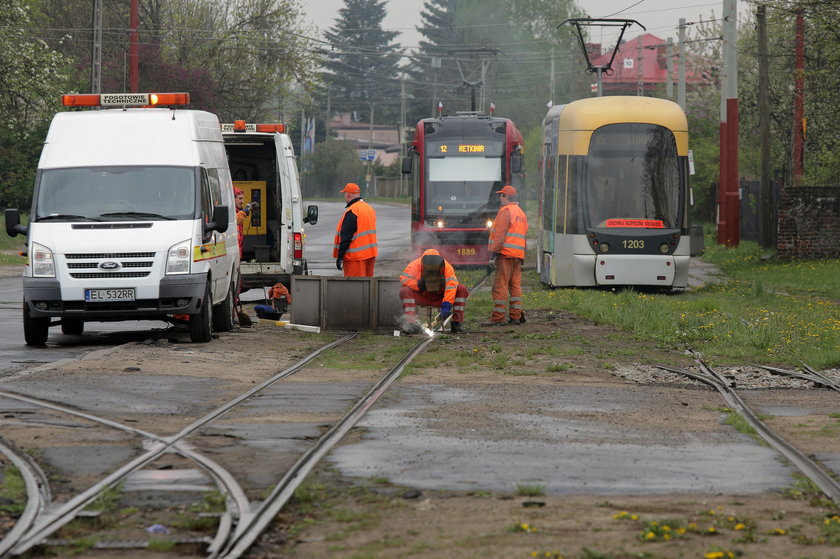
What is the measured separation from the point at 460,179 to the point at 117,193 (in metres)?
16.2

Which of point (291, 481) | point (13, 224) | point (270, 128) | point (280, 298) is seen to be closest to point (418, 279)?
point (280, 298)

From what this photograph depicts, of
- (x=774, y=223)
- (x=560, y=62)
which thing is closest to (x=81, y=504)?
(x=774, y=223)

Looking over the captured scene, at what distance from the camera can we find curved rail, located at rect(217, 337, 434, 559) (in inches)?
245

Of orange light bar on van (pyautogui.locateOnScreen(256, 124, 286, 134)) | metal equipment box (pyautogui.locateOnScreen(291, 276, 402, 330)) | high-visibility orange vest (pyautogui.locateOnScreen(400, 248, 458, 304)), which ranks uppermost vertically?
orange light bar on van (pyautogui.locateOnScreen(256, 124, 286, 134))

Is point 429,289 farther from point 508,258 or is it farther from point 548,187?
point 548,187

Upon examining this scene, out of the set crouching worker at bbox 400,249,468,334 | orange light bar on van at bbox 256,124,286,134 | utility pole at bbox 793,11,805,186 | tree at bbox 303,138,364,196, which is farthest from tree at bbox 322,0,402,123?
crouching worker at bbox 400,249,468,334

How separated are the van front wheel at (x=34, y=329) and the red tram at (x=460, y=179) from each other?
16152mm

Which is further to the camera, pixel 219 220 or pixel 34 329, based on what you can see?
pixel 219 220

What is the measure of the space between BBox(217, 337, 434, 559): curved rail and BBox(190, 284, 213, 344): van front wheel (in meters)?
4.15

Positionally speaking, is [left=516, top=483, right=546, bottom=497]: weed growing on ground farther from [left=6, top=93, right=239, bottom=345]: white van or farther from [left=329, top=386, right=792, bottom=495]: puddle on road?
[left=6, top=93, right=239, bottom=345]: white van

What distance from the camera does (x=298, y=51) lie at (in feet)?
193

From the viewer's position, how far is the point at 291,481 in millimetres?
7570

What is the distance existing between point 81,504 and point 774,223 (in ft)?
108

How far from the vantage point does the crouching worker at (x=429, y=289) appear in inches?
661
